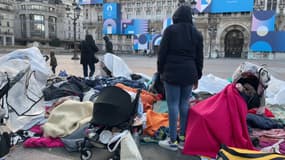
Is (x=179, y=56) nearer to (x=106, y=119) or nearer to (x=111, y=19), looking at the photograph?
(x=106, y=119)

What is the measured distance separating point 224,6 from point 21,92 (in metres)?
35.6

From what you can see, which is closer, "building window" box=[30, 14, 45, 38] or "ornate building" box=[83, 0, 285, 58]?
"ornate building" box=[83, 0, 285, 58]

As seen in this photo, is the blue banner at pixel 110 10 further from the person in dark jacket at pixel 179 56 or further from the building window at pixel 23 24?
the person in dark jacket at pixel 179 56

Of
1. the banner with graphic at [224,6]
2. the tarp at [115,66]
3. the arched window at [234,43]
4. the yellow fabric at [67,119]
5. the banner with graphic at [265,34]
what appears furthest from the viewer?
the arched window at [234,43]

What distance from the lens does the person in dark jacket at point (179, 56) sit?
286 centimetres

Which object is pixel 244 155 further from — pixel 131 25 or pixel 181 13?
pixel 131 25

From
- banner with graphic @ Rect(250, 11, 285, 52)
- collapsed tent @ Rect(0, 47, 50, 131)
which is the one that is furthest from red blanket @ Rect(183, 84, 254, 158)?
banner with graphic @ Rect(250, 11, 285, 52)

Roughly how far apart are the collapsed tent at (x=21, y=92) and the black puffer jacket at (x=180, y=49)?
1.93 meters

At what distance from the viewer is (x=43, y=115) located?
403 cm

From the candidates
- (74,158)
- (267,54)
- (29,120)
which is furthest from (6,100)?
(267,54)

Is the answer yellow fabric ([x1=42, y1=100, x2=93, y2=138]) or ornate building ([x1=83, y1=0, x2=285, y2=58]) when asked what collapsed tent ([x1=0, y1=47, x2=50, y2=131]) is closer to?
yellow fabric ([x1=42, y1=100, x2=93, y2=138])

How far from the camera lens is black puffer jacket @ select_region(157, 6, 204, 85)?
286cm

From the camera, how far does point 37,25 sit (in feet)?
218

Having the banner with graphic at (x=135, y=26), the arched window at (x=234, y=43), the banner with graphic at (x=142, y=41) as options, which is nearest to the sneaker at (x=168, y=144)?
the arched window at (x=234, y=43)
